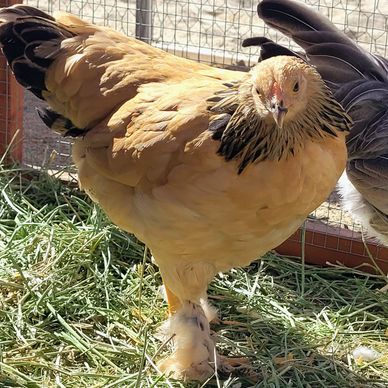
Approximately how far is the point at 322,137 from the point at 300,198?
0.23 m

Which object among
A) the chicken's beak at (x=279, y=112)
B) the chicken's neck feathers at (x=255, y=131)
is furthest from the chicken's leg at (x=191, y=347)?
the chicken's beak at (x=279, y=112)

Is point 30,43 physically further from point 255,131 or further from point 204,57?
point 204,57

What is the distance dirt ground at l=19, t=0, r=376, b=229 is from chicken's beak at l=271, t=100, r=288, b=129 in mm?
1868

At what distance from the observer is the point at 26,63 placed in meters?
3.23

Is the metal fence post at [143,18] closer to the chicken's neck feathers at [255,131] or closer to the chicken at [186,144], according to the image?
the chicken at [186,144]

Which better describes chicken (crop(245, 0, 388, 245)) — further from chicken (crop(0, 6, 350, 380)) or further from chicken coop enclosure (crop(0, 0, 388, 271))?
chicken (crop(0, 6, 350, 380))

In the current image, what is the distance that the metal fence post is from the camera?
16.1 ft

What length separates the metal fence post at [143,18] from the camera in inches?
193

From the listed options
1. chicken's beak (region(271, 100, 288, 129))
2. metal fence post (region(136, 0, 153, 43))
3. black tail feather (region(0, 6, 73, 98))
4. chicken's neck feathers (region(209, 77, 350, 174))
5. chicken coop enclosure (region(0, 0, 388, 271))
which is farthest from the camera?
metal fence post (region(136, 0, 153, 43))

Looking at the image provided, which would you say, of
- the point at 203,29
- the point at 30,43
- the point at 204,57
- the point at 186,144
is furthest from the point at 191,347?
the point at 203,29

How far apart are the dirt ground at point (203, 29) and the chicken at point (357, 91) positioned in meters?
0.60

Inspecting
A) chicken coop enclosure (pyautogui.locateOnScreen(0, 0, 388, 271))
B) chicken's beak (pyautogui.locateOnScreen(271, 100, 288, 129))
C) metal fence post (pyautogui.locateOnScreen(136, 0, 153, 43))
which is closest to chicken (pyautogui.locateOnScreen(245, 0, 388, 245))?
chicken coop enclosure (pyautogui.locateOnScreen(0, 0, 388, 271))

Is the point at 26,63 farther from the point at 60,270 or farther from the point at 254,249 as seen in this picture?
the point at 254,249

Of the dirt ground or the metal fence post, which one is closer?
the dirt ground
